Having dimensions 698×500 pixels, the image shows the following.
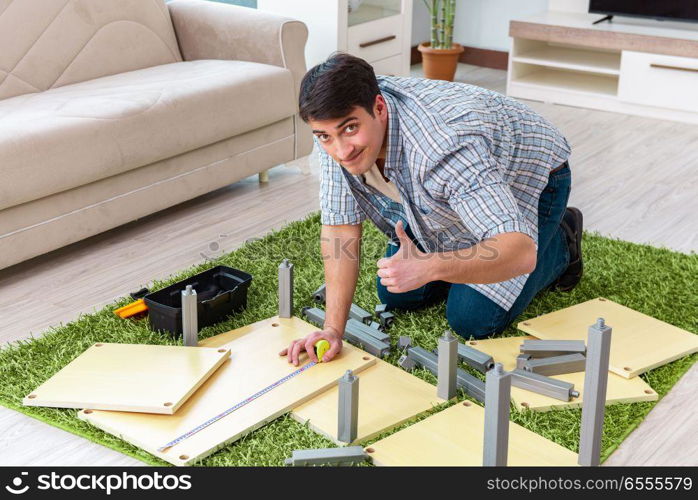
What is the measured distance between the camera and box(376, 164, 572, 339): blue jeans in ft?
7.12

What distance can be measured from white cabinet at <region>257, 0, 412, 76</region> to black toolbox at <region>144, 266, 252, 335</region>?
169 centimetres

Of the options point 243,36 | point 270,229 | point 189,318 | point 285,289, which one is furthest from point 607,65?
point 189,318

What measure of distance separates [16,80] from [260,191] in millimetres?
894

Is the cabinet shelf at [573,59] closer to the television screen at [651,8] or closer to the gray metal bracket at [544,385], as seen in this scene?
the television screen at [651,8]

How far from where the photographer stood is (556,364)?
2.02 metres

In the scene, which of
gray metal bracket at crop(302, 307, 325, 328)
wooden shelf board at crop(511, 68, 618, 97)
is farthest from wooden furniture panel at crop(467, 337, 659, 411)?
wooden shelf board at crop(511, 68, 618, 97)

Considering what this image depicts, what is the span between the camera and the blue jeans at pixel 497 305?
7.12 ft

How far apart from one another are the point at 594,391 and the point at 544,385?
1.09 ft

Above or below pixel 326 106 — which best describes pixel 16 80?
below

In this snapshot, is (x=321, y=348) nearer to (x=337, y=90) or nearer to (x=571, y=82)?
(x=337, y=90)

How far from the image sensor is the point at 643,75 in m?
4.10

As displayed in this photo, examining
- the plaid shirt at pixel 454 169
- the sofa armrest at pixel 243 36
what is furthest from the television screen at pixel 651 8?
the plaid shirt at pixel 454 169
